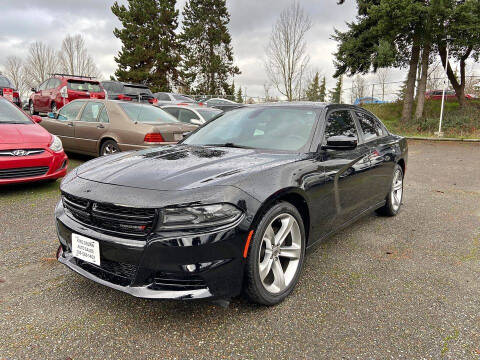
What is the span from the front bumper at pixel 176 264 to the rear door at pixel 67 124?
6203 mm

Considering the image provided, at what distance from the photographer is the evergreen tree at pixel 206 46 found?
36.1 meters

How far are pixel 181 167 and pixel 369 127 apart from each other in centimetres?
267

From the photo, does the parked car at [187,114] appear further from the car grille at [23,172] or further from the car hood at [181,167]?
the car hood at [181,167]

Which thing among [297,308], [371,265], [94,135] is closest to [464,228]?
[371,265]

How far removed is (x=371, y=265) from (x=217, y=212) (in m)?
1.82

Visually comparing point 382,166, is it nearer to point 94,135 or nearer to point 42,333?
point 42,333

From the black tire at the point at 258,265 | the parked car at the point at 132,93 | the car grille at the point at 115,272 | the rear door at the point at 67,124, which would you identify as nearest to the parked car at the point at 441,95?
the parked car at the point at 132,93

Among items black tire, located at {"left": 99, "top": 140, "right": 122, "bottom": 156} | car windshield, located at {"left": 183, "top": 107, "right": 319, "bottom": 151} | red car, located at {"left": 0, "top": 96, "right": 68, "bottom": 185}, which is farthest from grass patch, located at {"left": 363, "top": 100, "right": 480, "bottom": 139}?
red car, located at {"left": 0, "top": 96, "right": 68, "bottom": 185}

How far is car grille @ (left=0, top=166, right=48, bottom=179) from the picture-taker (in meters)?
4.68

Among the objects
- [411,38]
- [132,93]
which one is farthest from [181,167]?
[411,38]

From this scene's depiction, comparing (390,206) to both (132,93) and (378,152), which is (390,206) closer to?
(378,152)

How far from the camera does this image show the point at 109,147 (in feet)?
22.2

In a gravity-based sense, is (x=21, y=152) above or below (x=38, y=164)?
above

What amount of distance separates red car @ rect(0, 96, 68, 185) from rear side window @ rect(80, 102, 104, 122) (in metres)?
1.59
